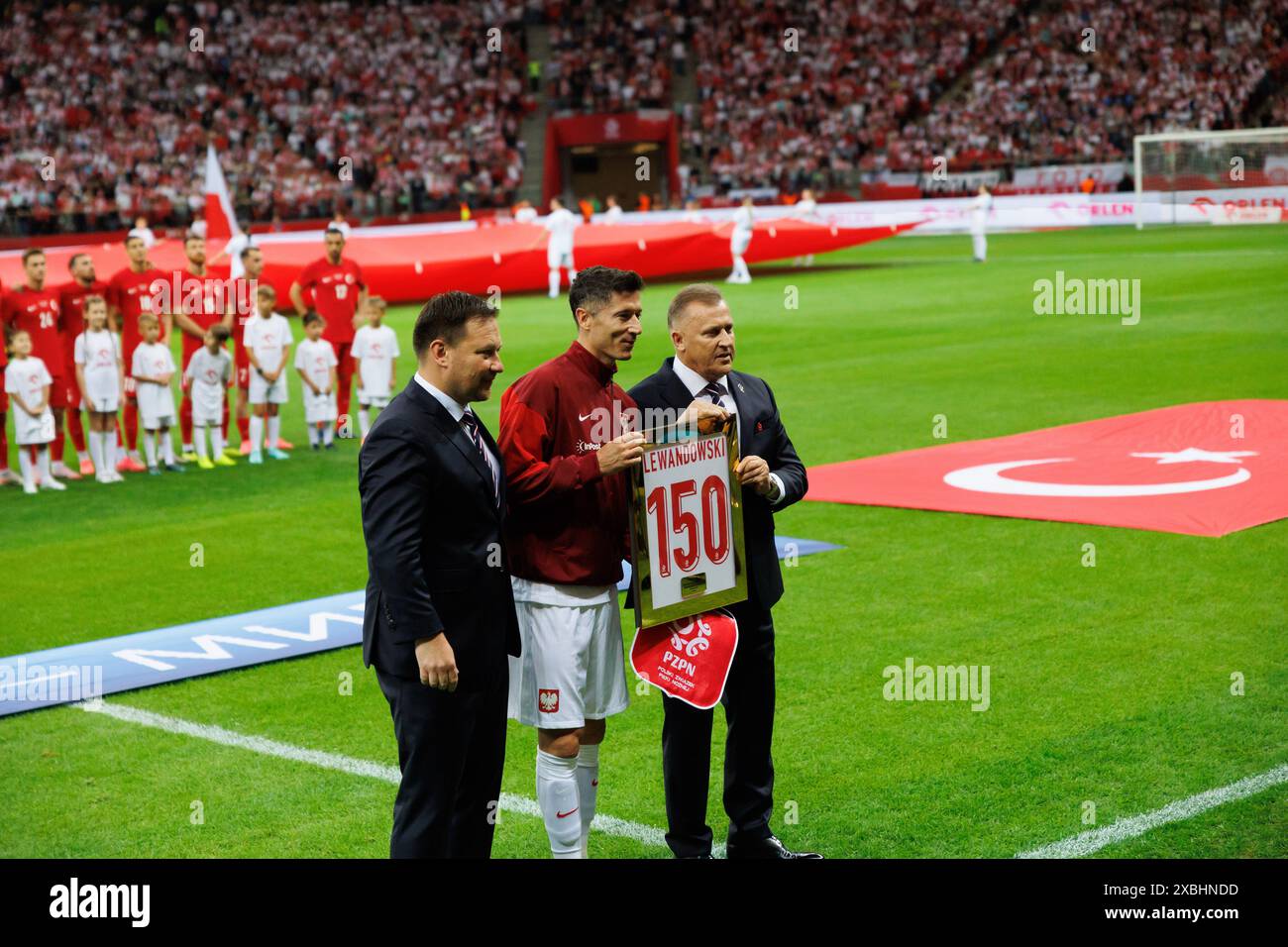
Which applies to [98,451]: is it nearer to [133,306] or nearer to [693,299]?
[133,306]

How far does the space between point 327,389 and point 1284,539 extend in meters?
9.45

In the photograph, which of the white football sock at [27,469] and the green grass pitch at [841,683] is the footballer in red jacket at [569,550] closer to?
the green grass pitch at [841,683]

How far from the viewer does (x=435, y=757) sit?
447cm

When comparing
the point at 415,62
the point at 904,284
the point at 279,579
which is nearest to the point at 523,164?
the point at 415,62

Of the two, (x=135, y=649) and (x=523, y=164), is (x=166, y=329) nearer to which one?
(x=135, y=649)

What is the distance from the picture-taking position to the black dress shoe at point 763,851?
5375 mm

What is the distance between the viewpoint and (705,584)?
5160mm

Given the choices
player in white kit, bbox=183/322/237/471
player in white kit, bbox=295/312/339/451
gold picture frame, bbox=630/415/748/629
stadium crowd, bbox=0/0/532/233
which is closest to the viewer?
gold picture frame, bbox=630/415/748/629

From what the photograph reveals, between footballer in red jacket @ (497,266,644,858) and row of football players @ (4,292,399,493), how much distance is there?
31.0ft

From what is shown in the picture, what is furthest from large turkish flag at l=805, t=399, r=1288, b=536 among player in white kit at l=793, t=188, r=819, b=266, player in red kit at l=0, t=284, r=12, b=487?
player in white kit at l=793, t=188, r=819, b=266

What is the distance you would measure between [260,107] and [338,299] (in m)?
32.8

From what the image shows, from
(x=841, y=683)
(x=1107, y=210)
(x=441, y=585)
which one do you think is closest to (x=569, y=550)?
(x=441, y=585)

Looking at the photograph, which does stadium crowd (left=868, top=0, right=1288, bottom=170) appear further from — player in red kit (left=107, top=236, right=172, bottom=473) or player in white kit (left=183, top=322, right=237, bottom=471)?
player in white kit (left=183, top=322, right=237, bottom=471)

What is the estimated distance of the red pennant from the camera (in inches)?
199
